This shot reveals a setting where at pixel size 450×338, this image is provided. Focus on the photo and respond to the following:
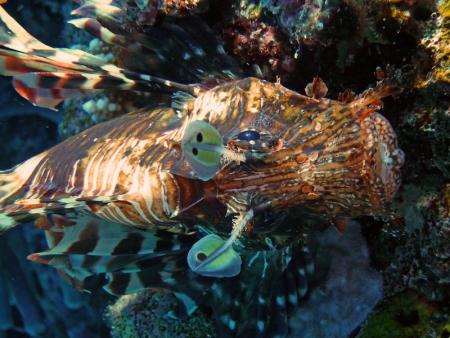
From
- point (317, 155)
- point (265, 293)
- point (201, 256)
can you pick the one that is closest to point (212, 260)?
point (201, 256)

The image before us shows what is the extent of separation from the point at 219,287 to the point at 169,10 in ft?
7.14

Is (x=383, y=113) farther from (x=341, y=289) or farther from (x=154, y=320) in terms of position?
(x=154, y=320)

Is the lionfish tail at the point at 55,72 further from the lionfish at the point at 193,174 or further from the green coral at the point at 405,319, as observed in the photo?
the green coral at the point at 405,319

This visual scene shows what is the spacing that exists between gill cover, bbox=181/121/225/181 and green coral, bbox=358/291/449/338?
183 centimetres

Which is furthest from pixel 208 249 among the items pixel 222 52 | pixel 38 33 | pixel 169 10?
pixel 38 33

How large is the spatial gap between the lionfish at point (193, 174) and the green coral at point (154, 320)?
0.34 m

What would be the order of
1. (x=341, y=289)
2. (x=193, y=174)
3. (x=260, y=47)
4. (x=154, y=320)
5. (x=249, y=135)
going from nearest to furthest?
(x=249, y=135)
(x=193, y=174)
(x=260, y=47)
(x=341, y=289)
(x=154, y=320)

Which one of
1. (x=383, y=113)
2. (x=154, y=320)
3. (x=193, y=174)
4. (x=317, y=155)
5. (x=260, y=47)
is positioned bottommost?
(x=154, y=320)

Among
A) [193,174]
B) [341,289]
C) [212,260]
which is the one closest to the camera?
[212,260]

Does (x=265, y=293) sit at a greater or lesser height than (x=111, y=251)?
lesser

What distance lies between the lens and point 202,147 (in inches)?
69.7

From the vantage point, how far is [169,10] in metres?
2.98

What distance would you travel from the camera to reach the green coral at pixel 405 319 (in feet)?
9.14

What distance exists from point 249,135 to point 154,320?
2.68 meters
